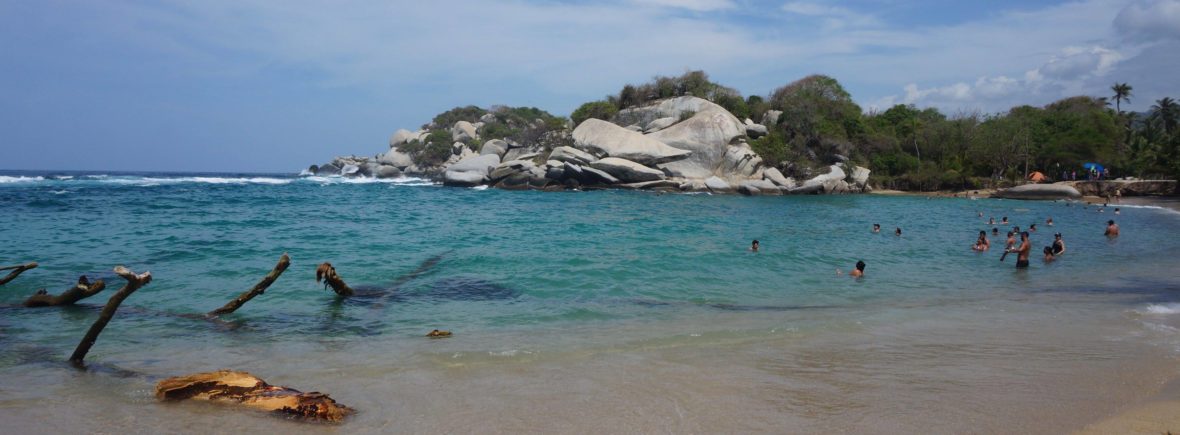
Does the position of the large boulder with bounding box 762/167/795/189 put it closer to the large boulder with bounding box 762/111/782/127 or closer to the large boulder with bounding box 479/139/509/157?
the large boulder with bounding box 762/111/782/127

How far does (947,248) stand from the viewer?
20328 mm

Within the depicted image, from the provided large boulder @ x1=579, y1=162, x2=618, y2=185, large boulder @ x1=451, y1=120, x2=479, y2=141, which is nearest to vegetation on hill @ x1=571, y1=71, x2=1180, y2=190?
large boulder @ x1=579, y1=162, x2=618, y2=185

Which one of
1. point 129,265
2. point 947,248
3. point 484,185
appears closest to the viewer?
point 129,265

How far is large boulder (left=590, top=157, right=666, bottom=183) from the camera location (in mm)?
47031

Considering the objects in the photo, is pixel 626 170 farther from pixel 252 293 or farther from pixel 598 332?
pixel 252 293

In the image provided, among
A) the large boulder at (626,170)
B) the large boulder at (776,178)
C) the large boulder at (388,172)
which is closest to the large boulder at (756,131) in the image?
the large boulder at (776,178)

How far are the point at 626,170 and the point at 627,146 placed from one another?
2504mm

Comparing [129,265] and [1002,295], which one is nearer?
[1002,295]

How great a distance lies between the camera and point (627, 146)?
48562 millimetres

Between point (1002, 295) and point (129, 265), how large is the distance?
1864 cm

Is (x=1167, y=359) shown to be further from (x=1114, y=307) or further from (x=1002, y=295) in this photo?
(x=1002, y=295)

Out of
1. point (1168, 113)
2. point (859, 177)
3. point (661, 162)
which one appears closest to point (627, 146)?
point (661, 162)

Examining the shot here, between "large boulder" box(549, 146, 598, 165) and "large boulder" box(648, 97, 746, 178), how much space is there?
5941 mm

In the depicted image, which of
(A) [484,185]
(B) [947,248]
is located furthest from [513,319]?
(A) [484,185]
